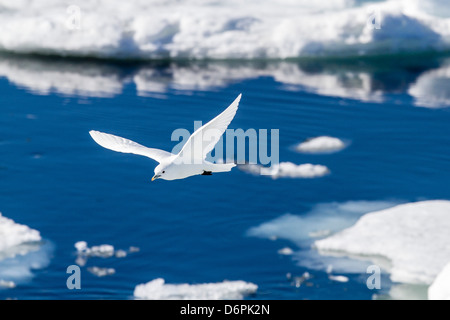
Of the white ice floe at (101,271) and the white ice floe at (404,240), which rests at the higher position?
the white ice floe at (404,240)

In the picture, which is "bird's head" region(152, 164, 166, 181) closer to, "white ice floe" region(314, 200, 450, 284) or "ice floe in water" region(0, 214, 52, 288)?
"ice floe in water" region(0, 214, 52, 288)

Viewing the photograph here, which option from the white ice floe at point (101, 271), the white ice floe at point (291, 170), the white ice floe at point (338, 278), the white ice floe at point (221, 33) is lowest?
the white ice floe at point (338, 278)

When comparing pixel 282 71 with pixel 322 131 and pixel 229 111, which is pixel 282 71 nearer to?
pixel 322 131

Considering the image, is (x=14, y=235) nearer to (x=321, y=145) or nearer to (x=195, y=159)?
(x=195, y=159)

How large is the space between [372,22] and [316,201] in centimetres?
534

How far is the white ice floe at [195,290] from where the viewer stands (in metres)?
9.85

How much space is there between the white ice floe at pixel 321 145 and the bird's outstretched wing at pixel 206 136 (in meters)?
5.52

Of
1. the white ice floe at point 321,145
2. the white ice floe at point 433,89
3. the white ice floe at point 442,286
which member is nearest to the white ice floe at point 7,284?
the white ice floe at point 442,286

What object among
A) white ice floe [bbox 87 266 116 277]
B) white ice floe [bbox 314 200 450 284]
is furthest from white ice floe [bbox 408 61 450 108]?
white ice floe [bbox 87 266 116 277]

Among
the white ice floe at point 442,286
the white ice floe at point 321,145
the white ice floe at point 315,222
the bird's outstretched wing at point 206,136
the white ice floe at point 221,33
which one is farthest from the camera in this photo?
the white ice floe at point 221,33

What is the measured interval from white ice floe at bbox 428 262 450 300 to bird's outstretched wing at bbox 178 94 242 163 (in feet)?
10.1

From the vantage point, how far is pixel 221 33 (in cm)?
1612

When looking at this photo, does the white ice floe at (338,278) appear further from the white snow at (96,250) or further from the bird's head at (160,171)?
the bird's head at (160,171)
